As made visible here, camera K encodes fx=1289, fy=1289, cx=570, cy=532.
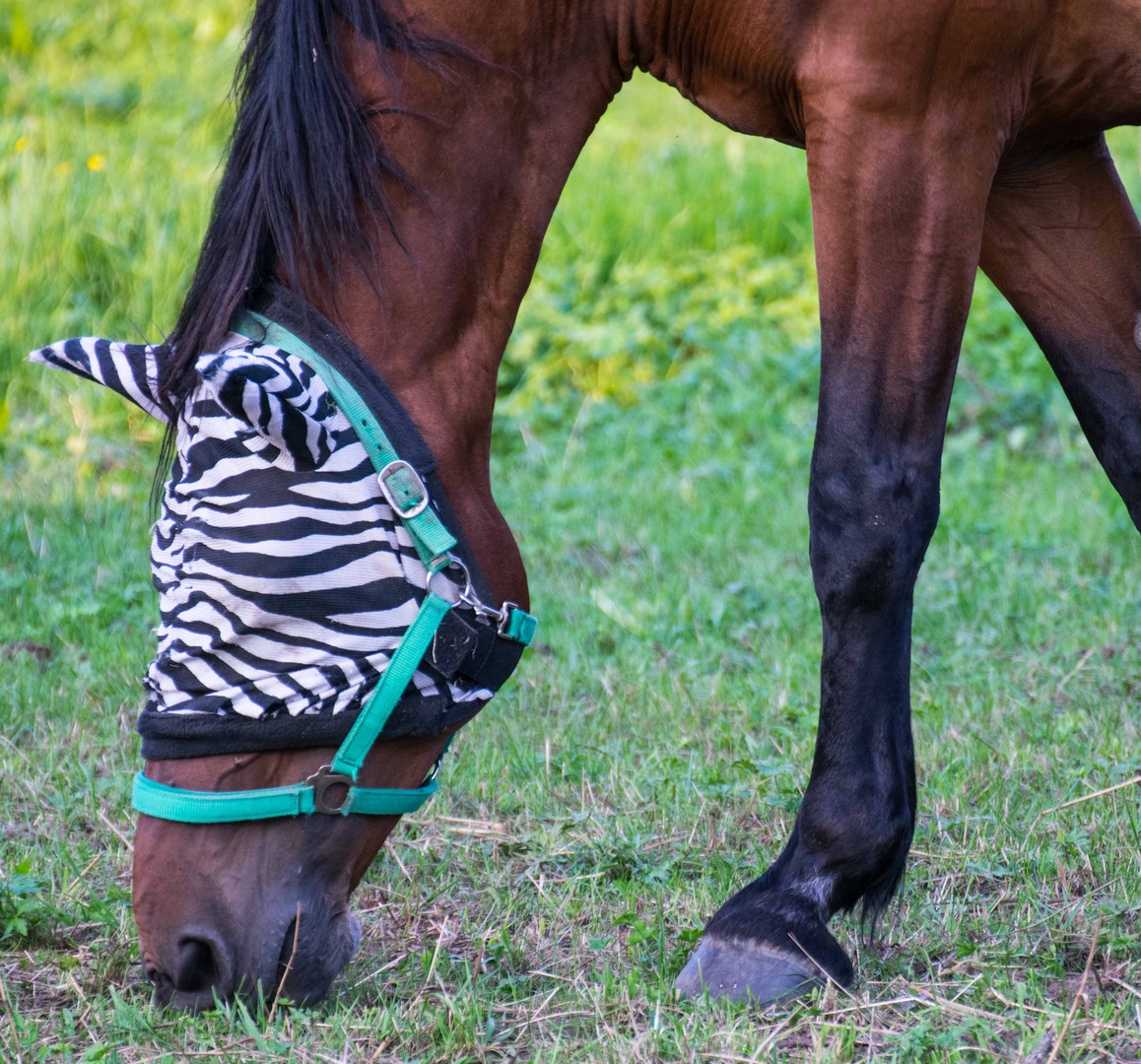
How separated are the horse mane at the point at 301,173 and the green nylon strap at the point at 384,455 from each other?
0.34ft

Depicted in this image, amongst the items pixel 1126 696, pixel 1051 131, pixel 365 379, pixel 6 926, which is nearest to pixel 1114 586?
pixel 1126 696

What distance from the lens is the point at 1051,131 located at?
6.66 feet

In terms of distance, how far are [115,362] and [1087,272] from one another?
157cm

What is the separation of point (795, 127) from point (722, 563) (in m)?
2.39

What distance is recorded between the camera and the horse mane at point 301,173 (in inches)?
68.8

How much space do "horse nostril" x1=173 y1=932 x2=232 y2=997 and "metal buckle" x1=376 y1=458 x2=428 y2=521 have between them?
58 centimetres

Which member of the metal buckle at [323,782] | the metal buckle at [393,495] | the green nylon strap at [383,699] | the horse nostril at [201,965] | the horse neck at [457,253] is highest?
the horse neck at [457,253]

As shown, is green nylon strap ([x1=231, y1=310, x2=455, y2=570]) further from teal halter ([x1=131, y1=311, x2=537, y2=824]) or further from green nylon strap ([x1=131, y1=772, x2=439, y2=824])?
green nylon strap ([x1=131, y1=772, x2=439, y2=824])

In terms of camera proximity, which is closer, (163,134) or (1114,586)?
(1114,586)

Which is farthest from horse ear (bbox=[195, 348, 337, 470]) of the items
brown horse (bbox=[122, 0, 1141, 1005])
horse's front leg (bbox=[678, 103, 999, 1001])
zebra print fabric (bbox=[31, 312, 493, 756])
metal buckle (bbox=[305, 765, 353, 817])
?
horse's front leg (bbox=[678, 103, 999, 1001])

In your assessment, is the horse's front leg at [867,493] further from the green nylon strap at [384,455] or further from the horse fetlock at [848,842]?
the green nylon strap at [384,455]

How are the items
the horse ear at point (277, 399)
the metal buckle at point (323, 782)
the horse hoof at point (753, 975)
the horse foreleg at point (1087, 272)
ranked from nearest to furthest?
the horse ear at point (277, 399), the metal buckle at point (323, 782), the horse hoof at point (753, 975), the horse foreleg at point (1087, 272)

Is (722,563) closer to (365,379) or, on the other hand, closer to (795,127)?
(795,127)

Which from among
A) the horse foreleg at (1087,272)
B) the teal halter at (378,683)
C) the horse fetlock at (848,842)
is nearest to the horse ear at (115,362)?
the teal halter at (378,683)
